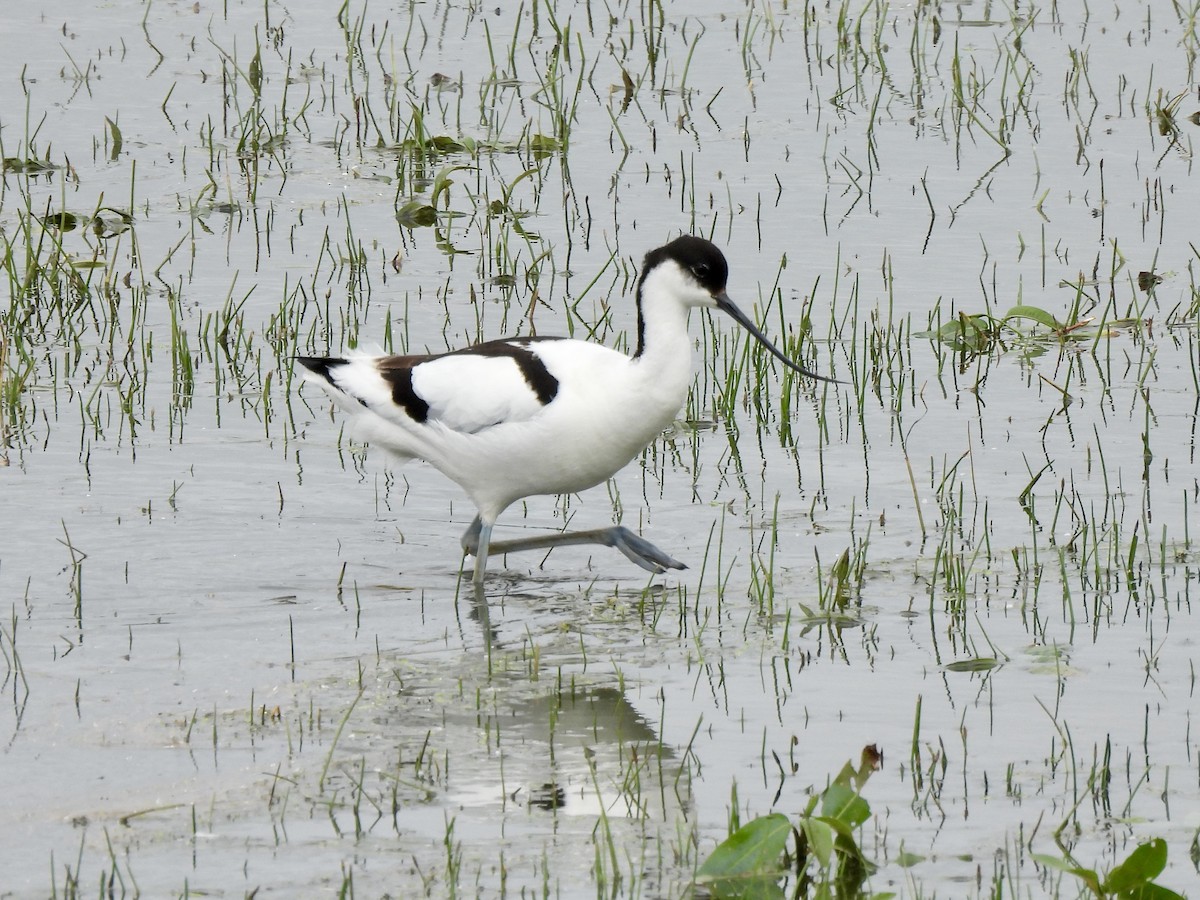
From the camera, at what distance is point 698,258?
731 cm

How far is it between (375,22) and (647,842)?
11635mm

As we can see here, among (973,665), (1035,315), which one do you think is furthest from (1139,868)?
(1035,315)

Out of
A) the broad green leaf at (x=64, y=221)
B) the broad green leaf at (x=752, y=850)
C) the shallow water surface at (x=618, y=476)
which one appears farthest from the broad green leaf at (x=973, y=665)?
the broad green leaf at (x=64, y=221)

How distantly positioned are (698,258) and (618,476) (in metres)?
1.67

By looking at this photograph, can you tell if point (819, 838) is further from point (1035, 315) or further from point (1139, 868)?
point (1035, 315)

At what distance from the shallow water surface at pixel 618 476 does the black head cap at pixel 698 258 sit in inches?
43.2

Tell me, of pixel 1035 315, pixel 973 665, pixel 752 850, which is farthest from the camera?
pixel 1035 315

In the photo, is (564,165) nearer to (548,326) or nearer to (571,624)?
(548,326)

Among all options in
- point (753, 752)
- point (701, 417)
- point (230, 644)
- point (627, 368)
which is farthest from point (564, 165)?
point (753, 752)

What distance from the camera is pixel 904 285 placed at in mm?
10758

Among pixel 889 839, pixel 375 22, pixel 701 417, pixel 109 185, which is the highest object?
pixel 375 22

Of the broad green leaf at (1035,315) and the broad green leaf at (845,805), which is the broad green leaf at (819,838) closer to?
the broad green leaf at (845,805)

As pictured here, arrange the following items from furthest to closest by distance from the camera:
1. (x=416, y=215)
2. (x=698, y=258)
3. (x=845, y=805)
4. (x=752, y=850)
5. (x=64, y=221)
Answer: (x=416, y=215) → (x=64, y=221) → (x=698, y=258) → (x=845, y=805) → (x=752, y=850)

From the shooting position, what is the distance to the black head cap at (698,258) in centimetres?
730
